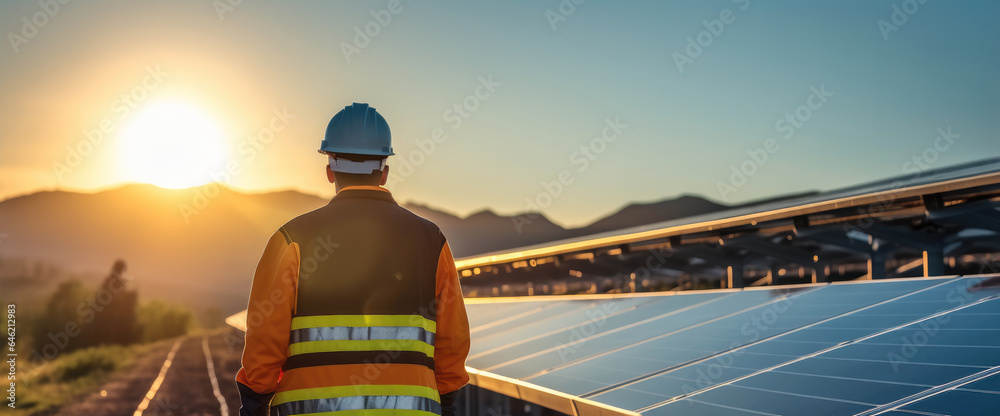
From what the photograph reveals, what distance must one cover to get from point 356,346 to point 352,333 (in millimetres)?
58

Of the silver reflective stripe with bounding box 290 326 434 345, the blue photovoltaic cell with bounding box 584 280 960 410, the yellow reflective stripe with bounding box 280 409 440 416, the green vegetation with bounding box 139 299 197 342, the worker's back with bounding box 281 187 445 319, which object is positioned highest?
the worker's back with bounding box 281 187 445 319

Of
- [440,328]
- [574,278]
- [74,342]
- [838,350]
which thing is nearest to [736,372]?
[838,350]

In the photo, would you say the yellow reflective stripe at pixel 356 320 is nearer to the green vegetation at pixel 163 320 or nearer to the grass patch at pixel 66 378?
the grass patch at pixel 66 378

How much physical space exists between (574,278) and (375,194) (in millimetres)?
22236

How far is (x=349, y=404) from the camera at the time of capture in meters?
3.47

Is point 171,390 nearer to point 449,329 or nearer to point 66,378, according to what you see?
point 66,378

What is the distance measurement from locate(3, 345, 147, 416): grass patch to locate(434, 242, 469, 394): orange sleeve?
50802 mm

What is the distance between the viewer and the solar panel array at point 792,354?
181 inches

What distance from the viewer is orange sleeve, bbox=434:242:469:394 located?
12.5ft

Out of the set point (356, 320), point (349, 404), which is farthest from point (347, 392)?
point (356, 320)

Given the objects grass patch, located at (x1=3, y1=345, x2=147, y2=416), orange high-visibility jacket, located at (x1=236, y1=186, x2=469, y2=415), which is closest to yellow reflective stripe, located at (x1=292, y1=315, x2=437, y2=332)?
orange high-visibility jacket, located at (x1=236, y1=186, x2=469, y2=415)

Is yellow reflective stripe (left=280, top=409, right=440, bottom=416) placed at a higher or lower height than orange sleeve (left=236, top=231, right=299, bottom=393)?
lower

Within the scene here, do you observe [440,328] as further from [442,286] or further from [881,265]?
[881,265]

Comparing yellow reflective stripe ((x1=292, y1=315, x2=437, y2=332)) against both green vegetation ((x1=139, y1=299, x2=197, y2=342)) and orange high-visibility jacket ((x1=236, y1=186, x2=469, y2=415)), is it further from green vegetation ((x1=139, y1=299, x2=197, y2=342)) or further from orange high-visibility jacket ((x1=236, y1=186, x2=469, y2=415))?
green vegetation ((x1=139, y1=299, x2=197, y2=342))
